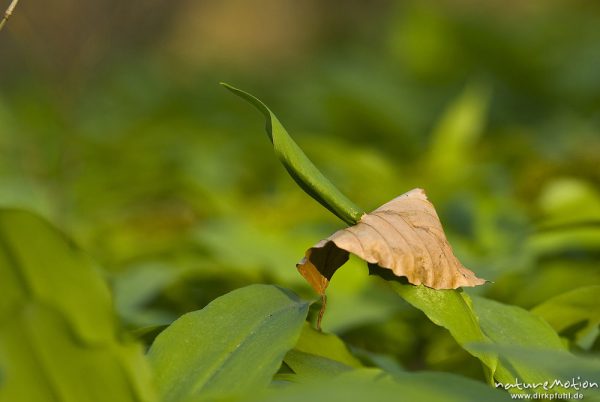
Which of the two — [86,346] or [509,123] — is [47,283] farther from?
[509,123]

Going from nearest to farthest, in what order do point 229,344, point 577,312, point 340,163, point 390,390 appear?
point 390,390, point 229,344, point 577,312, point 340,163

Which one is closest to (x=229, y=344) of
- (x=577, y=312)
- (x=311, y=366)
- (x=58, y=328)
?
(x=311, y=366)

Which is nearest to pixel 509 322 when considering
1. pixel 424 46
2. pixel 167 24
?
pixel 424 46

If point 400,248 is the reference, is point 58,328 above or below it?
below

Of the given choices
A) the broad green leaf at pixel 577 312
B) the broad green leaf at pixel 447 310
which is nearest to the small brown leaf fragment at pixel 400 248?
the broad green leaf at pixel 447 310

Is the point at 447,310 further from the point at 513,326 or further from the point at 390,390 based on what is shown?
the point at 390,390

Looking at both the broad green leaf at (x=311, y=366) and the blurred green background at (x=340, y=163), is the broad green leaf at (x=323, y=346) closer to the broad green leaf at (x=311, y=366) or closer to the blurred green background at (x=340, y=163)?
the broad green leaf at (x=311, y=366)

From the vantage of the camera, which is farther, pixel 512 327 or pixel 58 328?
pixel 512 327
